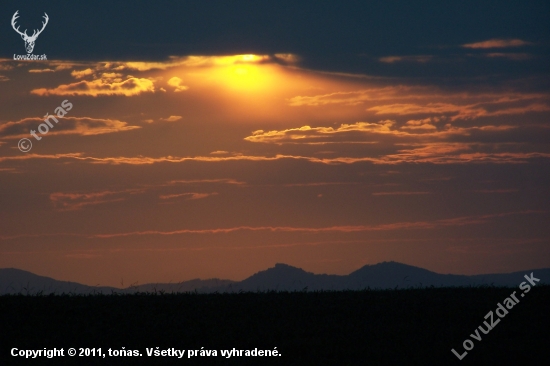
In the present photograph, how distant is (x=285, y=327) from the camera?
20250 mm

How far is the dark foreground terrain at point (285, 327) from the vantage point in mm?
18547

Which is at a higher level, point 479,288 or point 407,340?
point 479,288

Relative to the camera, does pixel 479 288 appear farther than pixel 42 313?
Yes

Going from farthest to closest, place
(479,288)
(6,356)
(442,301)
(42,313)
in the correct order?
1. (479,288)
2. (442,301)
3. (42,313)
4. (6,356)

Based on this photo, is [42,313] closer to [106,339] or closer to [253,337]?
[106,339]

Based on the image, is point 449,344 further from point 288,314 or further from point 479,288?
point 479,288

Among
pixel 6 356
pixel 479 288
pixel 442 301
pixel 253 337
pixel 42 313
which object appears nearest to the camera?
pixel 6 356

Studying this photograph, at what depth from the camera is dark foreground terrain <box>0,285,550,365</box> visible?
60.8 feet

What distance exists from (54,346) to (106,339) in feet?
4.47

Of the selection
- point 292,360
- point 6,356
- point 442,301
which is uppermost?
point 442,301

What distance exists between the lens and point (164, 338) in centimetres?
1950

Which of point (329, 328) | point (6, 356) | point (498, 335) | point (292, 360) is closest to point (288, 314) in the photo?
point (329, 328)

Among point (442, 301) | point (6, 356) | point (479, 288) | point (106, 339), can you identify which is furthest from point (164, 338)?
point (479, 288)

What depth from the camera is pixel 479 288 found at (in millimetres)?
25469
